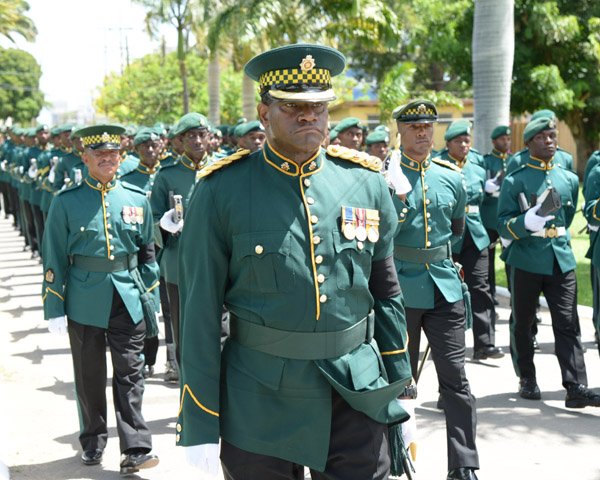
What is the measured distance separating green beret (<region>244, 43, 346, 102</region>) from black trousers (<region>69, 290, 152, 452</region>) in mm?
3144

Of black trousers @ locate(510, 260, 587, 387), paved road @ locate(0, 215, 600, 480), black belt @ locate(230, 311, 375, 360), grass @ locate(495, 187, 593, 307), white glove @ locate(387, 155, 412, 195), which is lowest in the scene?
paved road @ locate(0, 215, 600, 480)

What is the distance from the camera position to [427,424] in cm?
686

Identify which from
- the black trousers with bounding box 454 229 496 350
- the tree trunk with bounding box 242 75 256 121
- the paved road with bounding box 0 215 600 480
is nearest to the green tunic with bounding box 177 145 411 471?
the paved road with bounding box 0 215 600 480

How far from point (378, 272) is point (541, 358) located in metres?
5.71

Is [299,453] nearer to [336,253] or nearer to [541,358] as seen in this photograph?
[336,253]

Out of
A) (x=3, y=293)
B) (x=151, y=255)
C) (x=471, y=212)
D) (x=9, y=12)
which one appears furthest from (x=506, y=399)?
(x=9, y=12)

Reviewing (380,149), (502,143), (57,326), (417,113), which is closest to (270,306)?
(417,113)

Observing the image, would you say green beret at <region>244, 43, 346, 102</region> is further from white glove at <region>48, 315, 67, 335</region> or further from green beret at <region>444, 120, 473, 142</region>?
green beret at <region>444, 120, 473, 142</region>

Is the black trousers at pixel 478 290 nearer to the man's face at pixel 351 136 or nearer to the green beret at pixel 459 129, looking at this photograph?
the green beret at pixel 459 129

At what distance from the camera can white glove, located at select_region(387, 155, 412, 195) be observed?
18.7 ft

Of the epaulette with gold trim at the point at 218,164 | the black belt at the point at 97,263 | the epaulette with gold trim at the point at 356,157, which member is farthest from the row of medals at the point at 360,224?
the black belt at the point at 97,263

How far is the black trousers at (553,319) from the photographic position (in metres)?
7.21

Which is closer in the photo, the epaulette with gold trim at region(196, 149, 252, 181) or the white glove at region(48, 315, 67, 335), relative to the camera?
the epaulette with gold trim at region(196, 149, 252, 181)

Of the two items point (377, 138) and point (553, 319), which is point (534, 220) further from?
point (377, 138)
